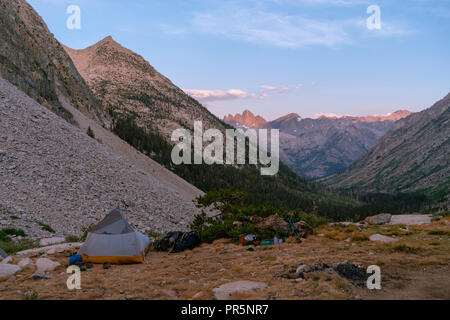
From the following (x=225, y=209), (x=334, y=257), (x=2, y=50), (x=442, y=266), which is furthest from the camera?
(x=2, y=50)

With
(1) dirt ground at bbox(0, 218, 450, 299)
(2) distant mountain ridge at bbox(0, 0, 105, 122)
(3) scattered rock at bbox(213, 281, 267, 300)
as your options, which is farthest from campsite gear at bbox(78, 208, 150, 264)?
(2) distant mountain ridge at bbox(0, 0, 105, 122)

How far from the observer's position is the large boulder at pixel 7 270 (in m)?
11.8

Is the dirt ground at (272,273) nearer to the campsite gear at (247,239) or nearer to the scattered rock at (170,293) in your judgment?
the scattered rock at (170,293)

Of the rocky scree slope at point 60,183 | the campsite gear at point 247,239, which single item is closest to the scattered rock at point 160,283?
the campsite gear at point 247,239

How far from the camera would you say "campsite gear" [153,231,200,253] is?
17.8m

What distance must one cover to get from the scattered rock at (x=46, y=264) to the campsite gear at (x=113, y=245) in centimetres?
137

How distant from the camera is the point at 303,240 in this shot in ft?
58.2

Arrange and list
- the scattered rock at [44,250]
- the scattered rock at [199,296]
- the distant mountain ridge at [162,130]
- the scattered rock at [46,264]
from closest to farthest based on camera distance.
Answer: the scattered rock at [199,296] < the scattered rock at [46,264] < the scattered rock at [44,250] < the distant mountain ridge at [162,130]

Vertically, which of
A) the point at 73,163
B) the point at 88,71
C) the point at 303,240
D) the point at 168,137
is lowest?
the point at 303,240

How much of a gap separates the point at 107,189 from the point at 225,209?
1531 cm

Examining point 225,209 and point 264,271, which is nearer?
point 264,271

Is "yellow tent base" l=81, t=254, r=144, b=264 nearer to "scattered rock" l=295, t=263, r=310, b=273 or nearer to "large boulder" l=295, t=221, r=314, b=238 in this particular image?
"scattered rock" l=295, t=263, r=310, b=273
